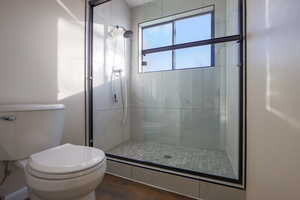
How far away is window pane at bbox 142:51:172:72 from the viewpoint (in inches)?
84.2

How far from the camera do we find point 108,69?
6.85 ft

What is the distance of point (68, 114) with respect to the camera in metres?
1.56

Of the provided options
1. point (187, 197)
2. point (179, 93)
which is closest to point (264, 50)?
point (187, 197)

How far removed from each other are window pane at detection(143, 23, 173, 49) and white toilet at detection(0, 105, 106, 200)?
156 cm

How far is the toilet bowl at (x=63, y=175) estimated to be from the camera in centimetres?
76

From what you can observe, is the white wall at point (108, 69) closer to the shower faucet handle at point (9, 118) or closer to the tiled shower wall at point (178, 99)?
the tiled shower wall at point (178, 99)

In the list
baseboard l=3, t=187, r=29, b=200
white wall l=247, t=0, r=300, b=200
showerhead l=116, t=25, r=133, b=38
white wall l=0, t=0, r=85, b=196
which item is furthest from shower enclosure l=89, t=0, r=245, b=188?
baseboard l=3, t=187, r=29, b=200

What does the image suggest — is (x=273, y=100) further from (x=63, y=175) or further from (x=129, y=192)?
(x=129, y=192)

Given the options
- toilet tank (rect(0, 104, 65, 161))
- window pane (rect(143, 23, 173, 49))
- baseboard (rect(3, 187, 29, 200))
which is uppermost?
window pane (rect(143, 23, 173, 49))

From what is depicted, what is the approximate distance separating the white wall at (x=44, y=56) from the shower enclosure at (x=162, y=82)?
19cm

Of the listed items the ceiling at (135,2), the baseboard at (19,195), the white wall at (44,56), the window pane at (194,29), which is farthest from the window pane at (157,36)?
the baseboard at (19,195)

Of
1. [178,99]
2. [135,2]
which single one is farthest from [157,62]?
[135,2]

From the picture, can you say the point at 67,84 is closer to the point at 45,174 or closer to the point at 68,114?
the point at 68,114

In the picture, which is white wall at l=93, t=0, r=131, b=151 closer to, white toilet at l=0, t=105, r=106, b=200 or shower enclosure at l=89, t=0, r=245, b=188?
shower enclosure at l=89, t=0, r=245, b=188
